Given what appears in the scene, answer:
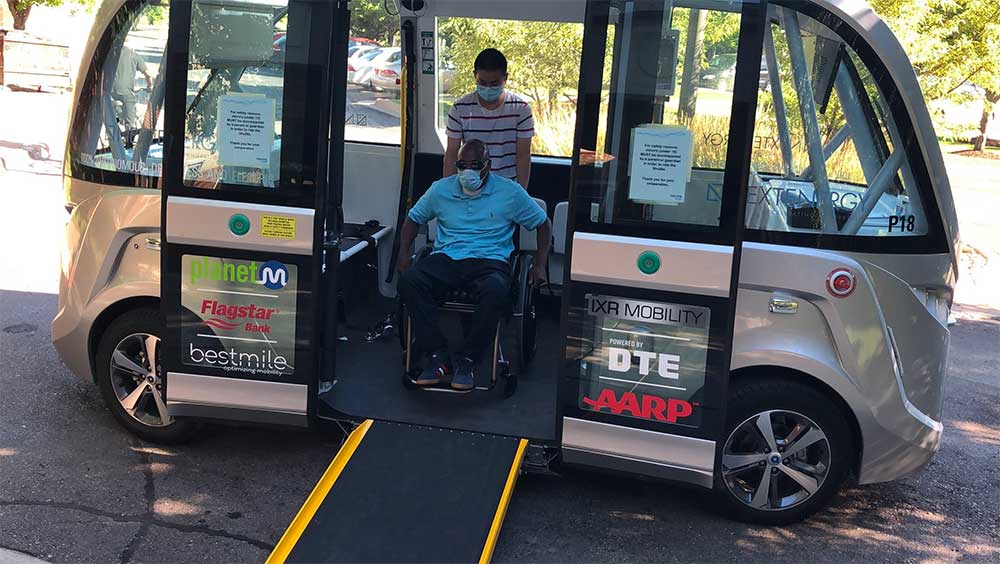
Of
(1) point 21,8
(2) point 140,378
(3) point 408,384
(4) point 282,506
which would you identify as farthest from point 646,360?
(1) point 21,8

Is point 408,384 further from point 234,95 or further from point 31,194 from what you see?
point 31,194

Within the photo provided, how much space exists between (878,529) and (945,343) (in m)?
0.97

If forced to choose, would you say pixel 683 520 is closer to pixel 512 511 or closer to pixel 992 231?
pixel 512 511

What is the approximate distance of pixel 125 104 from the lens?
4750 millimetres

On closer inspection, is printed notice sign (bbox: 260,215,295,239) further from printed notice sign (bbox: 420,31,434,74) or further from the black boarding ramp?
printed notice sign (bbox: 420,31,434,74)

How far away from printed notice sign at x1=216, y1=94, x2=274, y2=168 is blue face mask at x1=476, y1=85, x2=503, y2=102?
1913mm

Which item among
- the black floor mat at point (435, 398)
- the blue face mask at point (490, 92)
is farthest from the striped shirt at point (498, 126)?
the black floor mat at point (435, 398)

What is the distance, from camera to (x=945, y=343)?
429cm

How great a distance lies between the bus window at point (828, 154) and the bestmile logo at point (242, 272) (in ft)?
7.02

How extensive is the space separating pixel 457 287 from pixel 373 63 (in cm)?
234

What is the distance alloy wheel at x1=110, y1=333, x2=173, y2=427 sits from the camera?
15.6 ft

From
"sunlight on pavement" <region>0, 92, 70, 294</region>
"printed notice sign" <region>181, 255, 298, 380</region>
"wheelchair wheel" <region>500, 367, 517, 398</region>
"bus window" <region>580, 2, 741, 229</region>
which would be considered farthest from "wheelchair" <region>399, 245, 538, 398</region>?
"sunlight on pavement" <region>0, 92, 70, 294</region>

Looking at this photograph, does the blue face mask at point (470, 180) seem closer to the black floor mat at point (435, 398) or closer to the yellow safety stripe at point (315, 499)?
the black floor mat at point (435, 398)

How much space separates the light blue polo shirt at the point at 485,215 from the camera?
5254 mm
